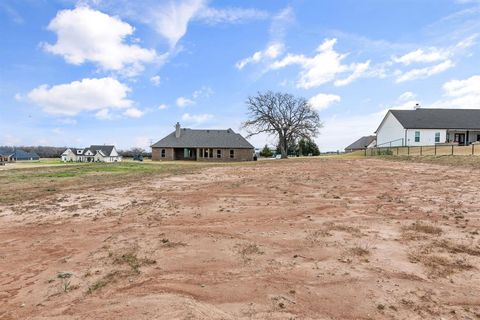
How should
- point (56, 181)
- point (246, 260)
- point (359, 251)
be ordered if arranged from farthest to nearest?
1. point (56, 181)
2. point (359, 251)
3. point (246, 260)

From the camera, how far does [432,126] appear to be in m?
41.5

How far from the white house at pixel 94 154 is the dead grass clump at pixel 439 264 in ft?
311

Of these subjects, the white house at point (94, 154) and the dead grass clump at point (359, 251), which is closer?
the dead grass clump at point (359, 251)

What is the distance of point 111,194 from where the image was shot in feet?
38.4

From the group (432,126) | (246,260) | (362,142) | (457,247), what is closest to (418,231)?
(457,247)

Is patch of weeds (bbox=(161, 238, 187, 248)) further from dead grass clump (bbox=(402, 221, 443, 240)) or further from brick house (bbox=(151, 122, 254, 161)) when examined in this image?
brick house (bbox=(151, 122, 254, 161))

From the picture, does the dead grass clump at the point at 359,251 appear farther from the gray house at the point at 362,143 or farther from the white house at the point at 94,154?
the white house at the point at 94,154

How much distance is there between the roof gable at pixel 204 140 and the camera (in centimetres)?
5338

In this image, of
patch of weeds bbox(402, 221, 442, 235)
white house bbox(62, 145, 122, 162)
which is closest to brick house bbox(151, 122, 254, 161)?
white house bbox(62, 145, 122, 162)

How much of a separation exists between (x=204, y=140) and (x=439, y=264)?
50.6 m

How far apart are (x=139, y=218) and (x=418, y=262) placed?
5846 mm

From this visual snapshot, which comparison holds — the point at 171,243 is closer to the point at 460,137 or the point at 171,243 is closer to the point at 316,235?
the point at 316,235

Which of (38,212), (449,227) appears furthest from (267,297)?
(38,212)

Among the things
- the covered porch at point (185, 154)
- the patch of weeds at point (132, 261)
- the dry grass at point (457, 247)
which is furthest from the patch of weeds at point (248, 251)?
the covered porch at point (185, 154)
